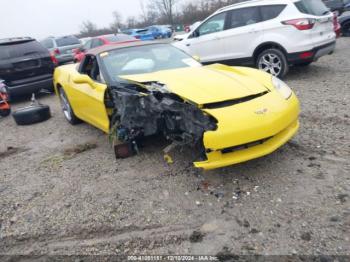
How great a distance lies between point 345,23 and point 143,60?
34.6 feet

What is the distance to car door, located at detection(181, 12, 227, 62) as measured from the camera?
25.3 feet

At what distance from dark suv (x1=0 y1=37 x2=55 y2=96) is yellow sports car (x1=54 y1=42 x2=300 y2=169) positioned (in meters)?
3.73

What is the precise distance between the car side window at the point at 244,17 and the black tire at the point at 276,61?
81 centimetres

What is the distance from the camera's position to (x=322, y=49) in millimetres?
6598

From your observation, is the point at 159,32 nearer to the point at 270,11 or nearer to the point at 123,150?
the point at 270,11

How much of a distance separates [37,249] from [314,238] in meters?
2.24

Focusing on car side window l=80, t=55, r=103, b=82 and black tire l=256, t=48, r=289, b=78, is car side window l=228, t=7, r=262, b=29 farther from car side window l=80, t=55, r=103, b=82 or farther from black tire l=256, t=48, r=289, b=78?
car side window l=80, t=55, r=103, b=82

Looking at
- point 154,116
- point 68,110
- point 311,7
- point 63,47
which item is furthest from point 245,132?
point 63,47

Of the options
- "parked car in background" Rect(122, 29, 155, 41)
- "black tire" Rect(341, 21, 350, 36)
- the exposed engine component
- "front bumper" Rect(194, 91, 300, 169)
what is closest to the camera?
"front bumper" Rect(194, 91, 300, 169)

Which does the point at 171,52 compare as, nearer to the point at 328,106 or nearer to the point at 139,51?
the point at 139,51

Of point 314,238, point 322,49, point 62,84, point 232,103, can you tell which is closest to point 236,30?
point 322,49

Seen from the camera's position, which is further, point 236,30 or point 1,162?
point 236,30

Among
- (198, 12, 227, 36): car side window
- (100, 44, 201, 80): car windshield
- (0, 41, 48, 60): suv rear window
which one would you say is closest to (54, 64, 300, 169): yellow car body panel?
(100, 44, 201, 80): car windshield

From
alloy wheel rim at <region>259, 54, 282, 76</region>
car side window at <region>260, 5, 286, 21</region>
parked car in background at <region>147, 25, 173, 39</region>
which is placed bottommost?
parked car in background at <region>147, 25, 173, 39</region>
